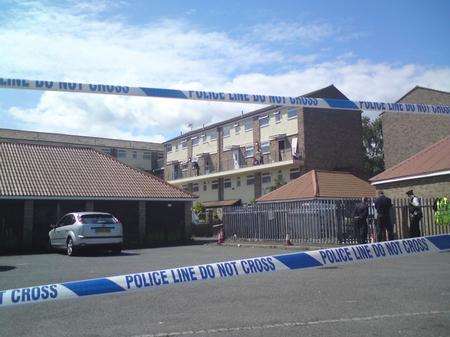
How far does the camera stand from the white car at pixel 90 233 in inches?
649

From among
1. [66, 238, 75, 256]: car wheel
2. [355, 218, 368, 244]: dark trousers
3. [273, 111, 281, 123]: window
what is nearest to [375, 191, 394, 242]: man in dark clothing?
[355, 218, 368, 244]: dark trousers

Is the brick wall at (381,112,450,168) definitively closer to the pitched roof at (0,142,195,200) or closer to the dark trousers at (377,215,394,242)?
the pitched roof at (0,142,195,200)

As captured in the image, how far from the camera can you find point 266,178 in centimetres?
4491

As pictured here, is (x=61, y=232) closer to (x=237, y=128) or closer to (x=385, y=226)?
(x=385, y=226)

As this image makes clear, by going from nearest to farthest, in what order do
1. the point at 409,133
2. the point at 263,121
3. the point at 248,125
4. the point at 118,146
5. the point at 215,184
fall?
1. the point at 409,133
2. the point at 263,121
3. the point at 248,125
4. the point at 215,184
5. the point at 118,146

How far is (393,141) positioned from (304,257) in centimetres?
3270

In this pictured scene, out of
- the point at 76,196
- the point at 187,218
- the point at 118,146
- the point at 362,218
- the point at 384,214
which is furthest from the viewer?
the point at 118,146

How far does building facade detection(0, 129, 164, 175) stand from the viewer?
6412 cm

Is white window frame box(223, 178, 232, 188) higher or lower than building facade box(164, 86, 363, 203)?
lower

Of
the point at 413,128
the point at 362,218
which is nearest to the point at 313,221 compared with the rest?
the point at 362,218

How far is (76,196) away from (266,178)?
2411 cm

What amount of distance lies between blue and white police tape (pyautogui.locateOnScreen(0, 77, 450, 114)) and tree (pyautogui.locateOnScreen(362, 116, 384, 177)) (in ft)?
159

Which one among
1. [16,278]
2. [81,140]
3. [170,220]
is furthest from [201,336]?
[81,140]

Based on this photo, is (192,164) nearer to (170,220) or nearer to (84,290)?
(170,220)
